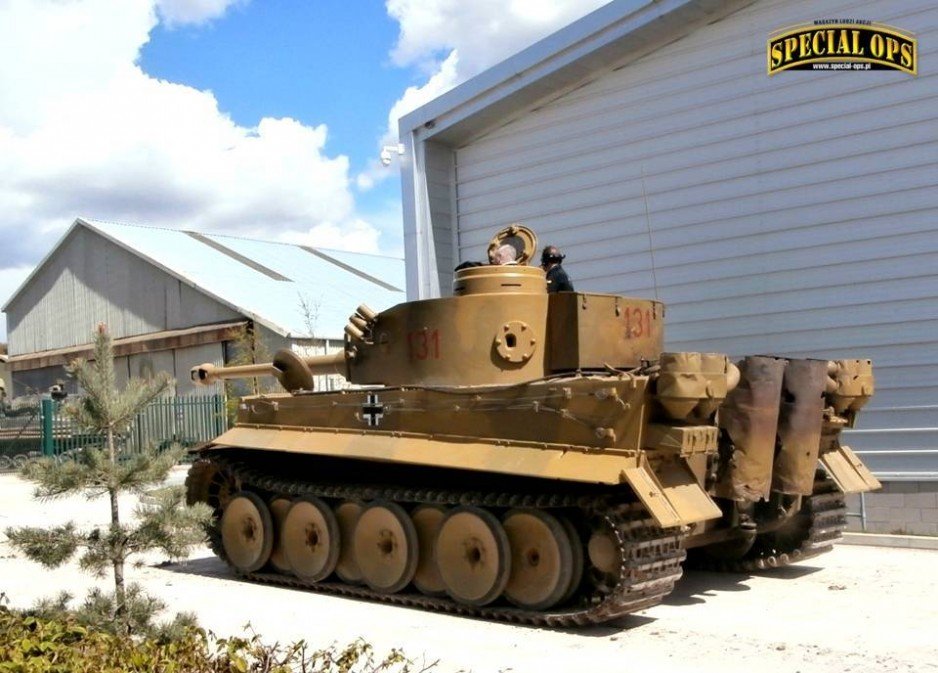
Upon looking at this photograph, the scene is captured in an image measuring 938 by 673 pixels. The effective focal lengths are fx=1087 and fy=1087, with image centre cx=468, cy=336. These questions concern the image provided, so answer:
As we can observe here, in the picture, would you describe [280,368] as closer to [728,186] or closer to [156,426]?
[728,186]

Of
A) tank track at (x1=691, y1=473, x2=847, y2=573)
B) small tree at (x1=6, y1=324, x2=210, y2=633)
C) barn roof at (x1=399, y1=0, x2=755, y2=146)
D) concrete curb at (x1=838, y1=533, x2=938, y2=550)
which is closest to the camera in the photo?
small tree at (x1=6, y1=324, x2=210, y2=633)

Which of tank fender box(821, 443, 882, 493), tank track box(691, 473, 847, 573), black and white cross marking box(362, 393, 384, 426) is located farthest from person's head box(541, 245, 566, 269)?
tank track box(691, 473, 847, 573)

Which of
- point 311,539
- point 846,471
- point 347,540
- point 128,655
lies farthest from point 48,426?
point 128,655

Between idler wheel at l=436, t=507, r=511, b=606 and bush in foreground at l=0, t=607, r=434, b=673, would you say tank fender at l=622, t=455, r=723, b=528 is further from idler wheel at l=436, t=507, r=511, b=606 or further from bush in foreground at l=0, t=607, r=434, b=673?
bush in foreground at l=0, t=607, r=434, b=673

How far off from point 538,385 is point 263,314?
2034 centimetres

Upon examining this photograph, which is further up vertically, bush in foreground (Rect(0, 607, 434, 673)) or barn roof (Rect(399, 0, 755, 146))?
barn roof (Rect(399, 0, 755, 146))

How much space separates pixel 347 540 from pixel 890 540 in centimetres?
587

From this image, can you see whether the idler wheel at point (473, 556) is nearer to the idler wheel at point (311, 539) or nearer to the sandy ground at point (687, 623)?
the sandy ground at point (687, 623)

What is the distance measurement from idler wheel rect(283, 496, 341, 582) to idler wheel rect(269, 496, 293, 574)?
11cm

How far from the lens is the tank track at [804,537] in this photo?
1029 cm

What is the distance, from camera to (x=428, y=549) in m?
9.64

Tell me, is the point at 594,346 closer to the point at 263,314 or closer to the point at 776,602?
the point at 776,602

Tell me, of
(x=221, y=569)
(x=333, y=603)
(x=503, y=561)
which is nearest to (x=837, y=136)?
(x=503, y=561)

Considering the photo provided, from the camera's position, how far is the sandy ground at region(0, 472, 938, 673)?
7.25m
